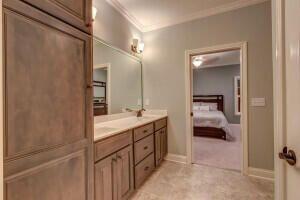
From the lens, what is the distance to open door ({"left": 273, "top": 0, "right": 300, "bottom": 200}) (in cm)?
72

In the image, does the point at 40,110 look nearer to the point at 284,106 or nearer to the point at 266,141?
the point at 284,106

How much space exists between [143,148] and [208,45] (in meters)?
2.05

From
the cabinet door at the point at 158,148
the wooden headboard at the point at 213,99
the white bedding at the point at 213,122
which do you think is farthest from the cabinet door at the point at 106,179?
the wooden headboard at the point at 213,99

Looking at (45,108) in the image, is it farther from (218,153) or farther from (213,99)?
(213,99)

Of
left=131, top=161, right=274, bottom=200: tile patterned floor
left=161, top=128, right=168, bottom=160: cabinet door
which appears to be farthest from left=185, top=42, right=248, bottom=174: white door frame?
left=161, top=128, right=168, bottom=160: cabinet door

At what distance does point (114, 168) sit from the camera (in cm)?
163

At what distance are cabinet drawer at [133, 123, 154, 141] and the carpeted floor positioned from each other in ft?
4.08

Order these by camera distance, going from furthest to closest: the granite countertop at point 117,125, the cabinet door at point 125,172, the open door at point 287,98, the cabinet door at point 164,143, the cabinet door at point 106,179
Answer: the cabinet door at point 164,143 < the cabinet door at point 125,172 < the granite countertop at point 117,125 < the cabinet door at point 106,179 < the open door at point 287,98

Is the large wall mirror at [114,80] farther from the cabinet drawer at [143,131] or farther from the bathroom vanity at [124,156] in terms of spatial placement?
the cabinet drawer at [143,131]

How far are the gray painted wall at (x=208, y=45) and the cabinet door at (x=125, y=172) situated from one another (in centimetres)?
135

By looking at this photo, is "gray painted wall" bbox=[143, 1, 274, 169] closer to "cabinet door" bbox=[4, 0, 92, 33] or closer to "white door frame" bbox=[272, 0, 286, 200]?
"white door frame" bbox=[272, 0, 286, 200]

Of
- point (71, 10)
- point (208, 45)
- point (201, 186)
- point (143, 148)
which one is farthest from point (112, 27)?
point (201, 186)

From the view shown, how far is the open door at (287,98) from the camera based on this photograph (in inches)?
28.3

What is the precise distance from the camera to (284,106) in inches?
31.5
